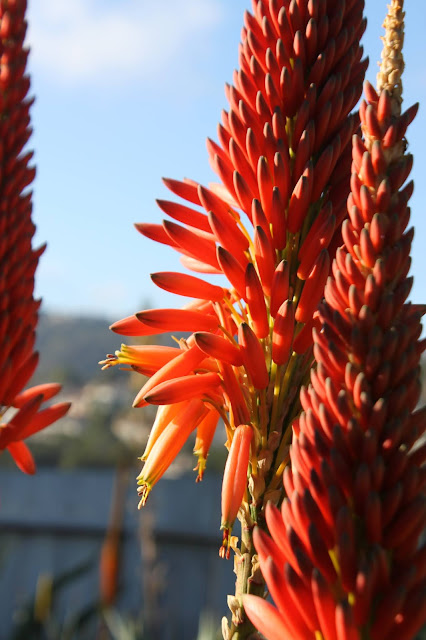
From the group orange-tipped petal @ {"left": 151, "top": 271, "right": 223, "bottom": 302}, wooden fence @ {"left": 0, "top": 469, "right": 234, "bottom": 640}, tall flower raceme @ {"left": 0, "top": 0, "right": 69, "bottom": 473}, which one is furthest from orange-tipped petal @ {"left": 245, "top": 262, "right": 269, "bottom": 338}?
wooden fence @ {"left": 0, "top": 469, "right": 234, "bottom": 640}

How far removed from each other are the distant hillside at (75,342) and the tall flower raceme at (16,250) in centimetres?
3244

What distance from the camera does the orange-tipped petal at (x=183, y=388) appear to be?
0.98 meters

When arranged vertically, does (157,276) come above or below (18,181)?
below

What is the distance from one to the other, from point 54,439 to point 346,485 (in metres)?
16.5

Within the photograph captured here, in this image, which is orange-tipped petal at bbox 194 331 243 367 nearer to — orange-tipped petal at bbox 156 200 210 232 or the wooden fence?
orange-tipped petal at bbox 156 200 210 232

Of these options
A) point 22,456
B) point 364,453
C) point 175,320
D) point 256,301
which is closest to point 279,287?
point 256,301

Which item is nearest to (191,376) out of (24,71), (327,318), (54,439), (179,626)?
(327,318)

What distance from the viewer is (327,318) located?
0.74 metres

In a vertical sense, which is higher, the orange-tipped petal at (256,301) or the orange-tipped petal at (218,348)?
the orange-tipped petal at (256,301)

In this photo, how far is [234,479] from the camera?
0.96m

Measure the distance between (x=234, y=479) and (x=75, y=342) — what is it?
132 feet

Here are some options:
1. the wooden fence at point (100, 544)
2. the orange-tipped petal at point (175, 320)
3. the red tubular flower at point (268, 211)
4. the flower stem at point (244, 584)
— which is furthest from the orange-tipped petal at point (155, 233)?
the wooden fence at point (100, 544)

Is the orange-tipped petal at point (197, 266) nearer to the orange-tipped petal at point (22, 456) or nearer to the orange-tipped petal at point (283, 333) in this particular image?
the orange-tipped petal at point (283, 333)

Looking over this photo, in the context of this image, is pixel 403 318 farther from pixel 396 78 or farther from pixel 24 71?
pixel 24 71
